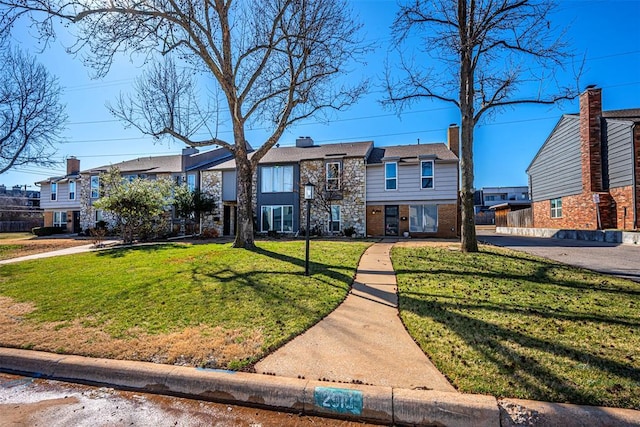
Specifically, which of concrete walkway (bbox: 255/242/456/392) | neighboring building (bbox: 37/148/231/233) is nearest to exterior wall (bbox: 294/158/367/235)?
neighboring building (bbox: 37/148/231/233)

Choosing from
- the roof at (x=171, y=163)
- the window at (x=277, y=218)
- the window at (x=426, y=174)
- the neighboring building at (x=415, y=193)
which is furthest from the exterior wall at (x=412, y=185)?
the roof at (x=171, y=163)

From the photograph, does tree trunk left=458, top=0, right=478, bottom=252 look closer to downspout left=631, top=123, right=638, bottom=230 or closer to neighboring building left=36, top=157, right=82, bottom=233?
downspout left=631, top=123, right=638, bottom=230

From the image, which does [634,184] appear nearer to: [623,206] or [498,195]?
[623,206]

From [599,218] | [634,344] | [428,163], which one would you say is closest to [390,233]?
[428,163]

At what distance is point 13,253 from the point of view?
14.5m

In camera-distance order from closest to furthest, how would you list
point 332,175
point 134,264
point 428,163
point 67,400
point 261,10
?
point 67,400
point 134,264
point 261,10
point 428,163
point 332,175

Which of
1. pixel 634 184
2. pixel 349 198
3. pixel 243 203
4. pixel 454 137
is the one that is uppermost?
pixel 454 137

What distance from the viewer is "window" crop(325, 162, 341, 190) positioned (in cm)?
2066

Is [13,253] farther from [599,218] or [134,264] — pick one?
[599,218]

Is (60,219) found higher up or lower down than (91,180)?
lower down

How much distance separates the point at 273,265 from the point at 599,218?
1810 centimetres

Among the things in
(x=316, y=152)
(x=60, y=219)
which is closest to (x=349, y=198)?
(x=316, y=152)

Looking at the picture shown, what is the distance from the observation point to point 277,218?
2192 centimetres

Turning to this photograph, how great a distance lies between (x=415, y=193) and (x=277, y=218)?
9.12m
